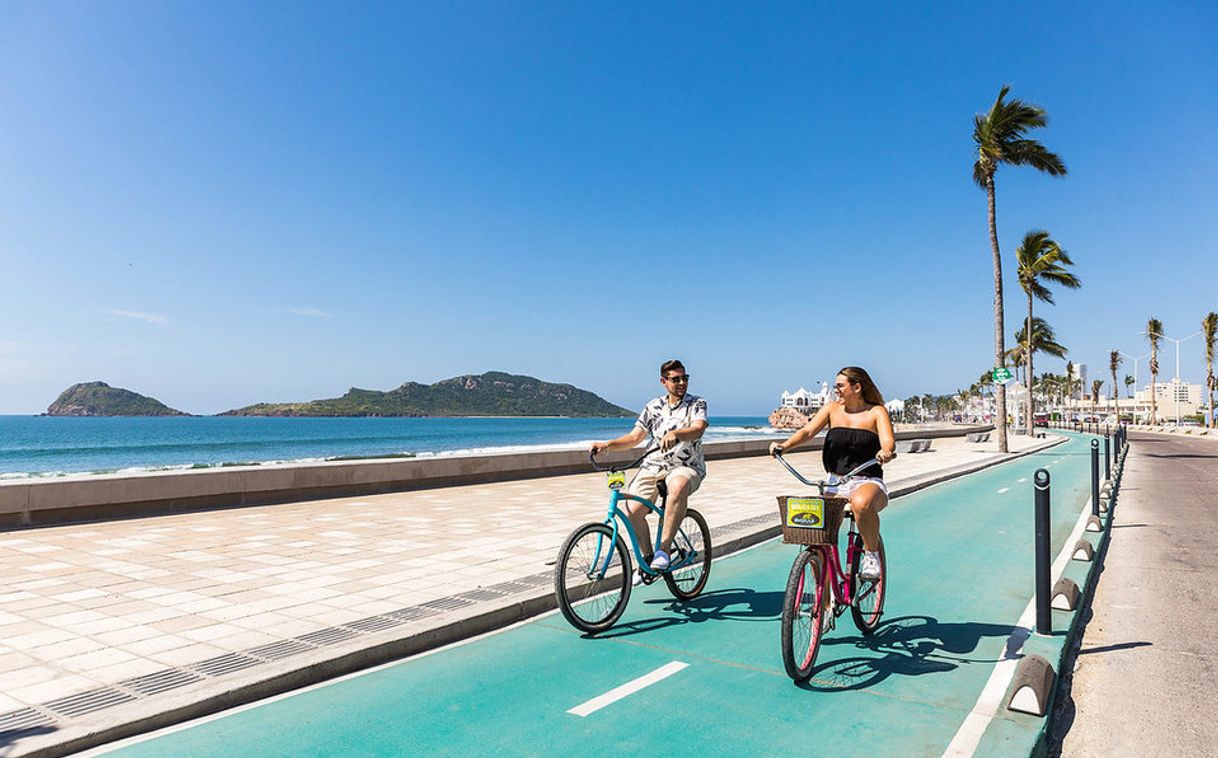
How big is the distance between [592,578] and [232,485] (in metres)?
8.89

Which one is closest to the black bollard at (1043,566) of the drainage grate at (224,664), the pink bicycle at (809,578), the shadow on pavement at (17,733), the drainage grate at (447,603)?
the pink bicycle at (809,578)

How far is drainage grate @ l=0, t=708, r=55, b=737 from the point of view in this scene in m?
3.71

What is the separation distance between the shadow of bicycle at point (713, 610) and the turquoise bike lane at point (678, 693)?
0.08 ft

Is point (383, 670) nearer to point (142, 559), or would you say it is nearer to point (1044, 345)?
point (142, 559)

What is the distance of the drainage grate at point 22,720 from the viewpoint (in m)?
3.71

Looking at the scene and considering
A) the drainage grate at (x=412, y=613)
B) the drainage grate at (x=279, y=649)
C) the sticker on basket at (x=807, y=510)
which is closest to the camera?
the sticker on basket at (x=807, y=510)

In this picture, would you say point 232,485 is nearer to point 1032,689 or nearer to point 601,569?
point 601,569

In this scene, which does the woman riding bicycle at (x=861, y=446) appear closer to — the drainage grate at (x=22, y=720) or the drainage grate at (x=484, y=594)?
the drainage grate at (x=484, y=594)

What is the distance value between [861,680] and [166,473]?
11.0 metres

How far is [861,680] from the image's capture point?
186 inches

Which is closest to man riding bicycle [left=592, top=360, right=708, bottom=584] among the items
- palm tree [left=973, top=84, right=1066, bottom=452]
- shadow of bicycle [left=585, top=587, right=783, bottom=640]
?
shadow of bicycle [left=585, top=587, right=783, bottom=640]

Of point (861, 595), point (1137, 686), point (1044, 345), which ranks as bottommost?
point (1137, 686)

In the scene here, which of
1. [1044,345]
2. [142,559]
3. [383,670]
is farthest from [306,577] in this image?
[1044,345]

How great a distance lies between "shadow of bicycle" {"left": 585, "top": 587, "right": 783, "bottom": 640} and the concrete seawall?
851 centimetres
